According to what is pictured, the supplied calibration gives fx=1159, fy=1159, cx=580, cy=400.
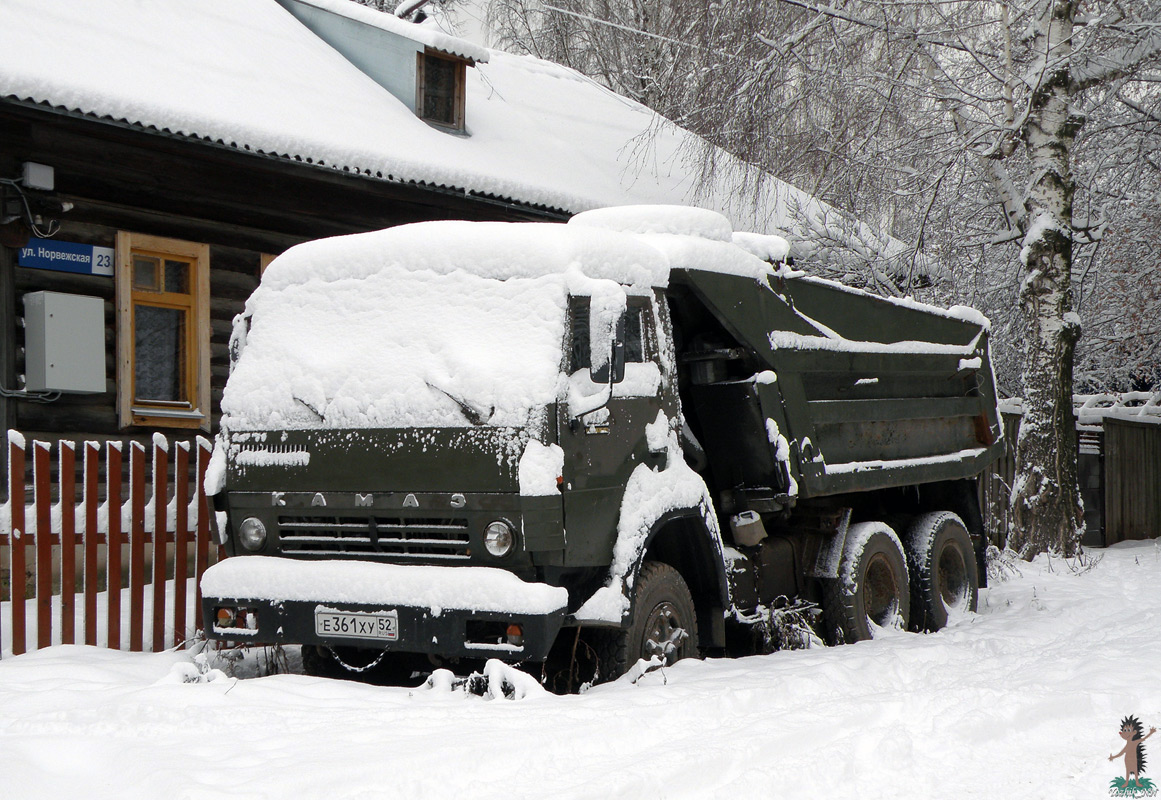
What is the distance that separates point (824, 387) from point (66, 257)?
6.24 metres

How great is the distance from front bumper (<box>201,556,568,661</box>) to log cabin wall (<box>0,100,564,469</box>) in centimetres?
460

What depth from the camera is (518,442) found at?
5000 millimetres

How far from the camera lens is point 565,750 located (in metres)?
4.14

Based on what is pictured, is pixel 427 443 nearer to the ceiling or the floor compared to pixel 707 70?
nearer to the floor

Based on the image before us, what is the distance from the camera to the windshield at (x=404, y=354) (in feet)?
16.8

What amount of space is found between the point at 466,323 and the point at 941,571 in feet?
15.8

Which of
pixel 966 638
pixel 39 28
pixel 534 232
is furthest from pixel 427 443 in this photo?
pixel 39 28

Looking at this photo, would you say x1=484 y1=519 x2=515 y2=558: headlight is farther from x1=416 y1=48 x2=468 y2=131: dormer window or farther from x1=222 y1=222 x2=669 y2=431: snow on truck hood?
x1=416 y1=48 x2=468 y2=131: dormer window

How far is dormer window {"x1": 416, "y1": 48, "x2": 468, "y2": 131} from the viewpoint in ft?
43.1

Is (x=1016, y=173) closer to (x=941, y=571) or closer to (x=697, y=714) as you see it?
(x=941, y=571)

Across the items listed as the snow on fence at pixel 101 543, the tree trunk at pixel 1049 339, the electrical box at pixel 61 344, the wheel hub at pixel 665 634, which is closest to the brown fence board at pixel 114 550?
the snow on fence at pixel 101 543

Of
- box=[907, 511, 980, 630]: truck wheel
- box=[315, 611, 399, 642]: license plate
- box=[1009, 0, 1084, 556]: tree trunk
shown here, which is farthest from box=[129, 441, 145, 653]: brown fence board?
box=[1009, 0, 1084, 556]: tree trunk

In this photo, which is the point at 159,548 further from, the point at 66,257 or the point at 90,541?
the point at 66,257

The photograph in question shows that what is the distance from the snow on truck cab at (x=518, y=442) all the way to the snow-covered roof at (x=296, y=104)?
3876 mm
